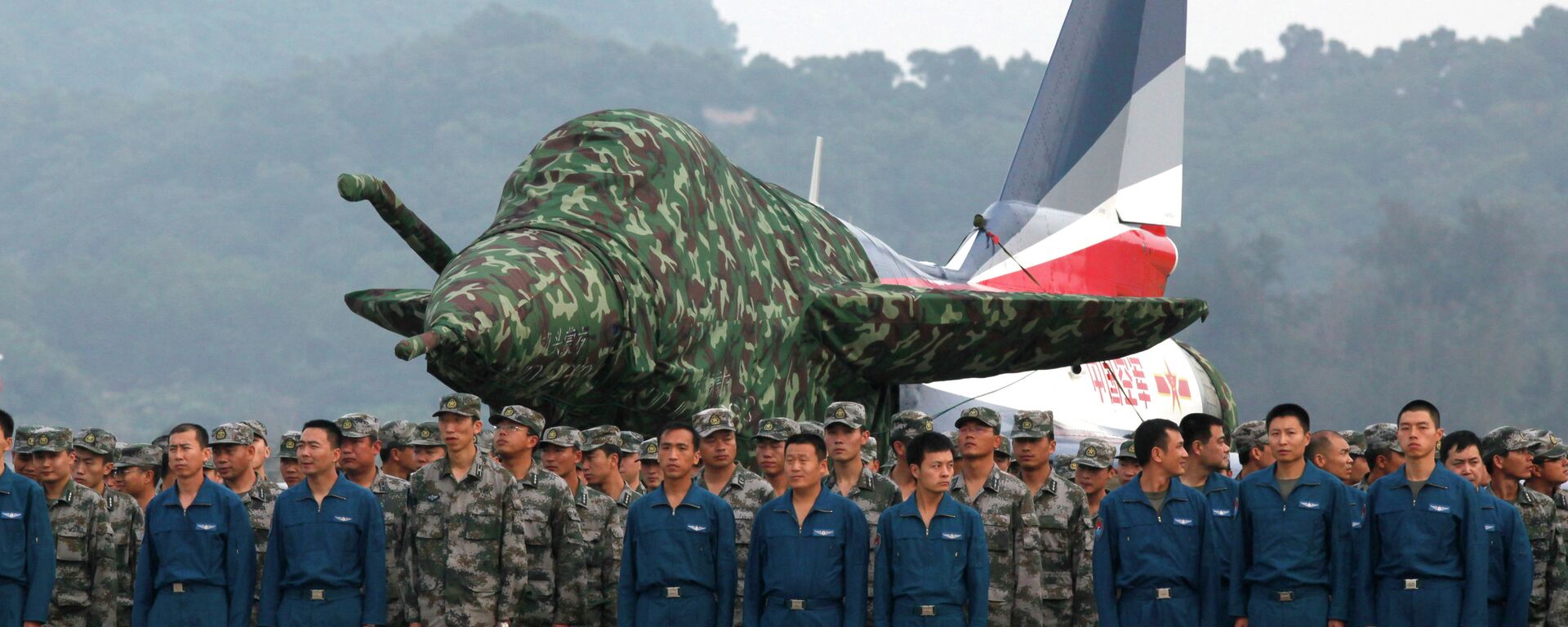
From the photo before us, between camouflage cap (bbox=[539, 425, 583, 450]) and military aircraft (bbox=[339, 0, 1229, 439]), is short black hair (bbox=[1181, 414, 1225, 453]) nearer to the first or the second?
military aircraft (bbox=[339, 0, 1229, 439])

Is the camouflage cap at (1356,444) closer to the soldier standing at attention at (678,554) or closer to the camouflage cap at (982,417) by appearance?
the camouflage cap at (982,417)

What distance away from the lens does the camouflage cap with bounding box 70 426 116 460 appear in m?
9.64

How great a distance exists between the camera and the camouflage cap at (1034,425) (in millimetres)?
8703

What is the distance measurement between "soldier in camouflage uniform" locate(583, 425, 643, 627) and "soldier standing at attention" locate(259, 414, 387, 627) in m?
1.18

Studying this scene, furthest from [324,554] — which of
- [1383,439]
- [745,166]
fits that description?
[745,166]

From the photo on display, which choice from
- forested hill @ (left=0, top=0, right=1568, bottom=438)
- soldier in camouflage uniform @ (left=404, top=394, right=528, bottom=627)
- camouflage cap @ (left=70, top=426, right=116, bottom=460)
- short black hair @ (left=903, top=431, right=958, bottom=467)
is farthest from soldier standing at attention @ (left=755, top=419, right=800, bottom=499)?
forested hill @ (left=0, top=0, right=1568, bottom=438)

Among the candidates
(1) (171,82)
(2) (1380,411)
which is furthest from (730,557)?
(1) (171,82)

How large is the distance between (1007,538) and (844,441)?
2.60 feet

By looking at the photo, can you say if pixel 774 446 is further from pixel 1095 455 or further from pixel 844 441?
pixel 1095 455

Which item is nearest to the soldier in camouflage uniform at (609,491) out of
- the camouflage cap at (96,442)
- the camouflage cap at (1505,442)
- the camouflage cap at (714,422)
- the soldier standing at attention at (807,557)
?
the camouflage cap at (714,422)

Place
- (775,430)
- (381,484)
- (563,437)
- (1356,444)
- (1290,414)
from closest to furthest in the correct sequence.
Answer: (1290,414) < (775,430) < (381,484) < (563,437) < (1356,444)

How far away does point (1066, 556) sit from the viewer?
852cm

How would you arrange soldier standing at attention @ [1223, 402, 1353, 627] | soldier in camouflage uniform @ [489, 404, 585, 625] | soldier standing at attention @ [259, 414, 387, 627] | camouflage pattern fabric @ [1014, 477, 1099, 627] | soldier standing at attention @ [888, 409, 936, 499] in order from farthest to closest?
soldier standing at attention @ [888, 409, 936, 499], camouflage pattern fabric @ [1014, 477, 1099, 627], soldier in camouflage uniform @ [489, 404, 585, 625], soldier standing at attention @ [259, 414, 387, 627], soldier standing at attention @ [1223, 402, 1353, 627]

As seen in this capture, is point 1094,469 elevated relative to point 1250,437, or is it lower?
lower
